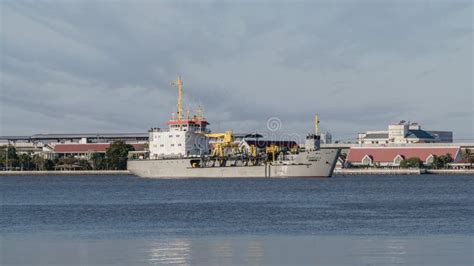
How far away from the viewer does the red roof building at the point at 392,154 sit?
451 feet

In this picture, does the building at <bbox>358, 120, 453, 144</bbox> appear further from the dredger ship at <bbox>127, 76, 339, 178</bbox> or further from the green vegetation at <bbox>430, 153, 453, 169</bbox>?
the dredger ship at <bbox>127, 76, 339, 178</bbox>

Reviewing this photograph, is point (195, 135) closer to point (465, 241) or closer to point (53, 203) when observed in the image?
point (53, 203)

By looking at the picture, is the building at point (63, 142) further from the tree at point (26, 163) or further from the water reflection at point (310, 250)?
the water reflection at point (310, 250)

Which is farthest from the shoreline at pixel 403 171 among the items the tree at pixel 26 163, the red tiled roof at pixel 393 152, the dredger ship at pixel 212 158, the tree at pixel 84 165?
the tree at pixel 26 163

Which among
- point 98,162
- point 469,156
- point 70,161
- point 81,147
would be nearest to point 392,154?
point 469,156

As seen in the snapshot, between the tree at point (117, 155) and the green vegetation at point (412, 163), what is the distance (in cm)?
4000

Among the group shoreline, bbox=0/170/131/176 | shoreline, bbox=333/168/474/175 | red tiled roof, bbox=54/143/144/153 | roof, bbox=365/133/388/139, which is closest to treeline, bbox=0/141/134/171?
shoreline, bbox=0/170/131/176

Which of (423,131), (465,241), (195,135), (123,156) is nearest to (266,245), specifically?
(465,241)

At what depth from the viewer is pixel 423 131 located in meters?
176

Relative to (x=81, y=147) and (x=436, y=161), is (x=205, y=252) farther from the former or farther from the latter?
(x=81, y=147)

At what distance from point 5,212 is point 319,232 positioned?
734 inches

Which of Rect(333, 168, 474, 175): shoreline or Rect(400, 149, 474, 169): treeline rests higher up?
Rect(400, 149, 474, 169): treeline

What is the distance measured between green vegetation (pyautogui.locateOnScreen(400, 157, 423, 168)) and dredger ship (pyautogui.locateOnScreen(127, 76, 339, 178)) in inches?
1477

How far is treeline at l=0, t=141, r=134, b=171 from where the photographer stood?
460 ft
